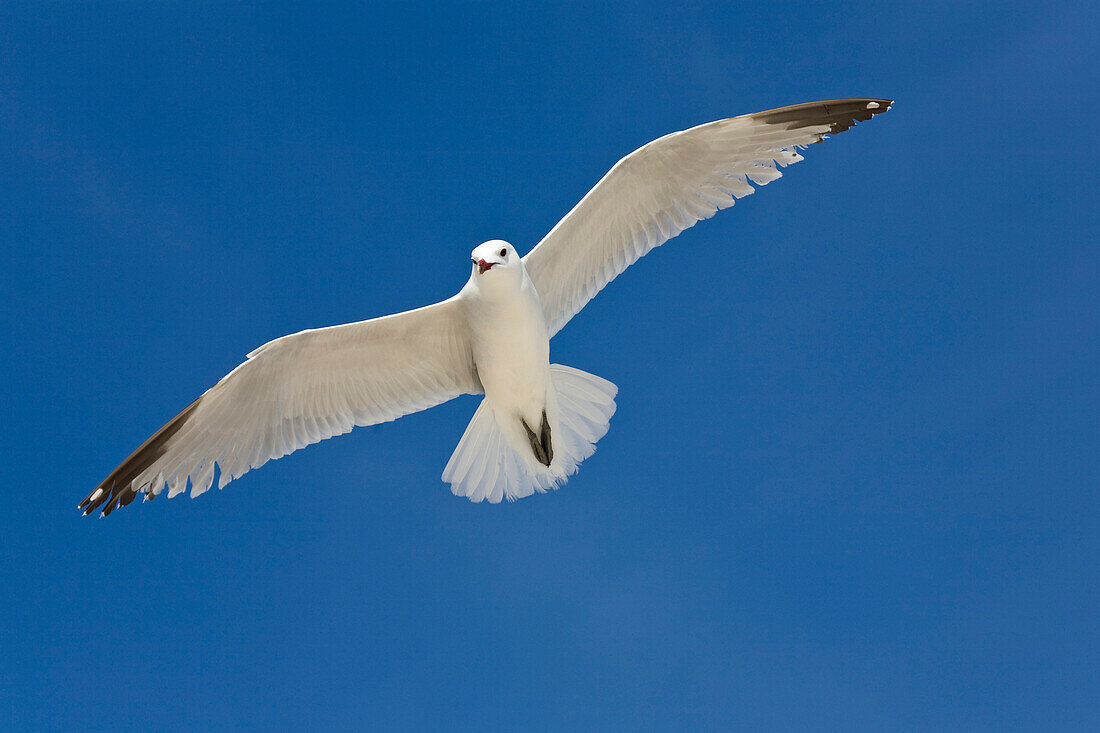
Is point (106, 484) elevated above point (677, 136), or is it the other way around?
point (677, 136)

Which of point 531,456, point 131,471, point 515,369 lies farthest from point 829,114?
point 131,471

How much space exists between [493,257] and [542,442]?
1669 mm

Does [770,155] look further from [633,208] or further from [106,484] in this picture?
[106,484]

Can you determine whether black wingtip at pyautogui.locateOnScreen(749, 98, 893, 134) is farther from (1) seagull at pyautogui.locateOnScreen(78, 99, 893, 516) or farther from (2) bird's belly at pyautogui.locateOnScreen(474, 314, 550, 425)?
(2) bird's belly at pyautogui.locateOnScreen(474, 314, 550, 425)

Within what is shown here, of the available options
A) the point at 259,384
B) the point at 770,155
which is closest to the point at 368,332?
the point at 259,384

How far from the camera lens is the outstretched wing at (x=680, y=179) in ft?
22.1

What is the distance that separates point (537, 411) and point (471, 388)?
24.7 inches

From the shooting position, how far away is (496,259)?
241 inches

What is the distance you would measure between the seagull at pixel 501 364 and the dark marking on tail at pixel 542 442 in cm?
1

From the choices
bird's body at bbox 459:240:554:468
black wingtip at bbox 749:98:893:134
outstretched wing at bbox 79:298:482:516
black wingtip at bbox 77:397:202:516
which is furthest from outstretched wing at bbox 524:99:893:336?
black wingtip at bbox 77:397:202:516

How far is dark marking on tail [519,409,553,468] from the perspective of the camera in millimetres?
7078

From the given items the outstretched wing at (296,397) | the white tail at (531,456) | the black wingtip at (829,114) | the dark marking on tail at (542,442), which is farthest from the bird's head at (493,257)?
the black wingtip at (829,114)

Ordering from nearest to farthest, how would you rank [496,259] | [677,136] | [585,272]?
1. [496,259]
2. [677,136]
3. [585,272]

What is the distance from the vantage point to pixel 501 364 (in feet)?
22.0
